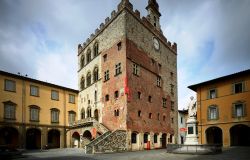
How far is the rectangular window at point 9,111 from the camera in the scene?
Result: 31350 mm

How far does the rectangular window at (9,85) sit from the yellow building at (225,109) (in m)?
25.9

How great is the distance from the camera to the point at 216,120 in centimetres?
3084

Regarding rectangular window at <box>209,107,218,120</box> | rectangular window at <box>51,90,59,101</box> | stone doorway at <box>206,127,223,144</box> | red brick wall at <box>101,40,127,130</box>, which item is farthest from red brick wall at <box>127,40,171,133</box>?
rectangular window at <box>51,90,59,101</box>

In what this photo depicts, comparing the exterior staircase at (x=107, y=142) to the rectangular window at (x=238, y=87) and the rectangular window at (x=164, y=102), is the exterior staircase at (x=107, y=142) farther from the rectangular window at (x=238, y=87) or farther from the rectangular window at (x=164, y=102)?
the rectangular window at (x=238, y=87)

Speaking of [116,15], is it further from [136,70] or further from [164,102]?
[164,102]

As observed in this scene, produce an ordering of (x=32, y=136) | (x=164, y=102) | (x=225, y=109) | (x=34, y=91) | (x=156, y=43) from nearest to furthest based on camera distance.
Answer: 1. (x=225, y=109)
2. (x=34, y=91)
3. (x=32, y=136)
4. (x=164, y=102)
5. (x=156, y=43)

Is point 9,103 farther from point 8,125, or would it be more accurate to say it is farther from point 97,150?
point 97,150

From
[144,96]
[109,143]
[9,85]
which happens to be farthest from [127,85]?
[9,85]

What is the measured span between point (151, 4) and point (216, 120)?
72.7 feet

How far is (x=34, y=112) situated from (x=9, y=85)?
5.46 metres

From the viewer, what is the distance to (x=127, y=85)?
96.9 ft

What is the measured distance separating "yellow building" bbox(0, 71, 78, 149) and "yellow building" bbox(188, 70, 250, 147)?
21.3 meters

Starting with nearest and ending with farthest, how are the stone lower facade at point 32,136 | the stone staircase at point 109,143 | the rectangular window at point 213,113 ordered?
the stone staircase at point 109,143 < the rectangular window at point 213,113 < the stone lower facade at point 32,136

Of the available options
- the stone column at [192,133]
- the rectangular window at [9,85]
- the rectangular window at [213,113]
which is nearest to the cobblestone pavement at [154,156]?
the stone column at [192,133]
